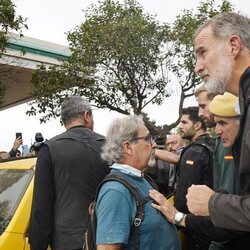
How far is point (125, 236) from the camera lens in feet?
7.73

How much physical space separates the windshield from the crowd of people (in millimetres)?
434

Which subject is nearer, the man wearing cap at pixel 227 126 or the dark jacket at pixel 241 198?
the dark jacket at pixel 241 198

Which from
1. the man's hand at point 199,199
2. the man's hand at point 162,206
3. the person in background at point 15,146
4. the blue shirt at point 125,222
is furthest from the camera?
the person in background at point 15,146

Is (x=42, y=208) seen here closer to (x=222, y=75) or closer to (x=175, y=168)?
(x=175, y=168)

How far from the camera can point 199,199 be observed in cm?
183

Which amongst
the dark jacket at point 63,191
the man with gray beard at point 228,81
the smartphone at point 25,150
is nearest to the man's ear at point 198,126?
the dark jacket at point 63,191

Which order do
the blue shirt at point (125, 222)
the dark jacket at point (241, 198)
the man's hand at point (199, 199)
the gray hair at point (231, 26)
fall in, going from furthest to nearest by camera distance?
the blue shirt at point (125, 222), the gray hair at point (231, 26), the man's hand at point (199, 199), the dark jacket at point (241, 198)

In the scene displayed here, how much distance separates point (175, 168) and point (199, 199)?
256 cm

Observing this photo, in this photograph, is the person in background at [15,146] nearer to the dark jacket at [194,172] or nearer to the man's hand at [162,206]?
the dark jacket at [194,172]

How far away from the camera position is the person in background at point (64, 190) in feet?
10.5

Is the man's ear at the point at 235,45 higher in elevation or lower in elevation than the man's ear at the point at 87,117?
higher

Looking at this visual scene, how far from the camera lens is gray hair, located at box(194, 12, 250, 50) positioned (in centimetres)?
190

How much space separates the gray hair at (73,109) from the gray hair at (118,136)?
32.7 inches

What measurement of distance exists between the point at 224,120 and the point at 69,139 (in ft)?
4.85
